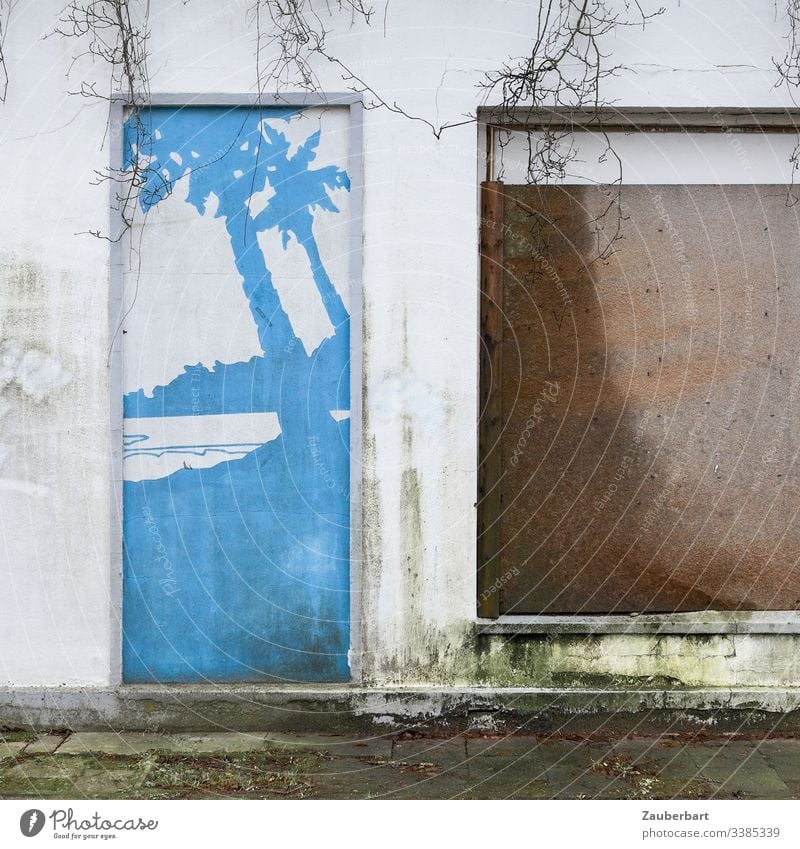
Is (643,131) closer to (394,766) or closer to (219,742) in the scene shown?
(394,766)

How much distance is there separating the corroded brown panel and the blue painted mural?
1.02 meters

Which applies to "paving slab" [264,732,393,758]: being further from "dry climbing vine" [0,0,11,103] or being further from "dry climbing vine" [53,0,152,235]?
"dry climbing vine" [0,0,11,103]

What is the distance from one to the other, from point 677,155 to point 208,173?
2.59 m

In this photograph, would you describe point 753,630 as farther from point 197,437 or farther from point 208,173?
point 208,173

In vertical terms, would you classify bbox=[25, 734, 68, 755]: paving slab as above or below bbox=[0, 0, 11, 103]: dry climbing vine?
below

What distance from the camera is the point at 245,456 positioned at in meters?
5.30

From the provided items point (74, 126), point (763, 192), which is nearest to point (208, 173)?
point (74, 126)

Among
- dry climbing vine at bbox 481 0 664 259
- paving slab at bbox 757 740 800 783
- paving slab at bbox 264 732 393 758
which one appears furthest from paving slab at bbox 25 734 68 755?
dry climbing vine at bbox 481 0 664 259

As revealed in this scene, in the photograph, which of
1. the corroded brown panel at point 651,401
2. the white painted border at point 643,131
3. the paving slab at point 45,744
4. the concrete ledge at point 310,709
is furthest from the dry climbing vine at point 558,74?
the paving slab at point 45,744

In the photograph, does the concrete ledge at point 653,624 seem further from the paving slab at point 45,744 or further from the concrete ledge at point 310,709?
the paving slab at point 45,744

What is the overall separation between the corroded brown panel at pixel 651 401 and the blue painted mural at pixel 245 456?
102 cm

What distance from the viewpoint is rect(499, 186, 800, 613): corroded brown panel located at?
538cm

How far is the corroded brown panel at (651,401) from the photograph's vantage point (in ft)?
17.6
